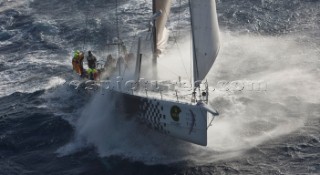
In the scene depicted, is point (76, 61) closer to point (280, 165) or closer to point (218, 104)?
point (218, 104)

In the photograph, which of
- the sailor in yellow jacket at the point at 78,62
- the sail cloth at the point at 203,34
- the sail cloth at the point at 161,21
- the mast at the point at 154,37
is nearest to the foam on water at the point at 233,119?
the sailor in yellow jacket at the point at 78,62

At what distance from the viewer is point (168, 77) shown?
22.5 m

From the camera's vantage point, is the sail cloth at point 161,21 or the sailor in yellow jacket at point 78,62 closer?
the sail cloth at point 161,21

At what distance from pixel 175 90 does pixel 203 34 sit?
328 centimetres

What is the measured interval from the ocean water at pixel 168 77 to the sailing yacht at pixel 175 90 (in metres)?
1.06

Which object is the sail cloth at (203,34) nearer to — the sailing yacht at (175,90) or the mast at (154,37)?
the sailing yacht at (175,90)

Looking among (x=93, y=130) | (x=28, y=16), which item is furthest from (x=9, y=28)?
(x=93, y=130)

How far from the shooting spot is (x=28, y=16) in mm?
36875

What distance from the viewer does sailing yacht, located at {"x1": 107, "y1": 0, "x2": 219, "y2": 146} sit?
18.4m

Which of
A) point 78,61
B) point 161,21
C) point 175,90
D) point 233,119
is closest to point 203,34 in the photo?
point 175,90

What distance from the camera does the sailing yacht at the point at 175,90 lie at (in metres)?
18.4

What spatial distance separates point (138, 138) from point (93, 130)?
227cm

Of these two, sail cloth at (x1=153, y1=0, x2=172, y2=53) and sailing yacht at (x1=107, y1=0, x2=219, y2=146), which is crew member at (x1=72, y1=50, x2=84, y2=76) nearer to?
sailing yacht at (x1=107, y1=0, x2=219, y2=146)

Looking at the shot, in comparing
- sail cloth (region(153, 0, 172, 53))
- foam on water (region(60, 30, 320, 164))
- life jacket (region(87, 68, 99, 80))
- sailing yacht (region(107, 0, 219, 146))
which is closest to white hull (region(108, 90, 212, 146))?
sailing yacht (region(107, 0, 219, 146))
